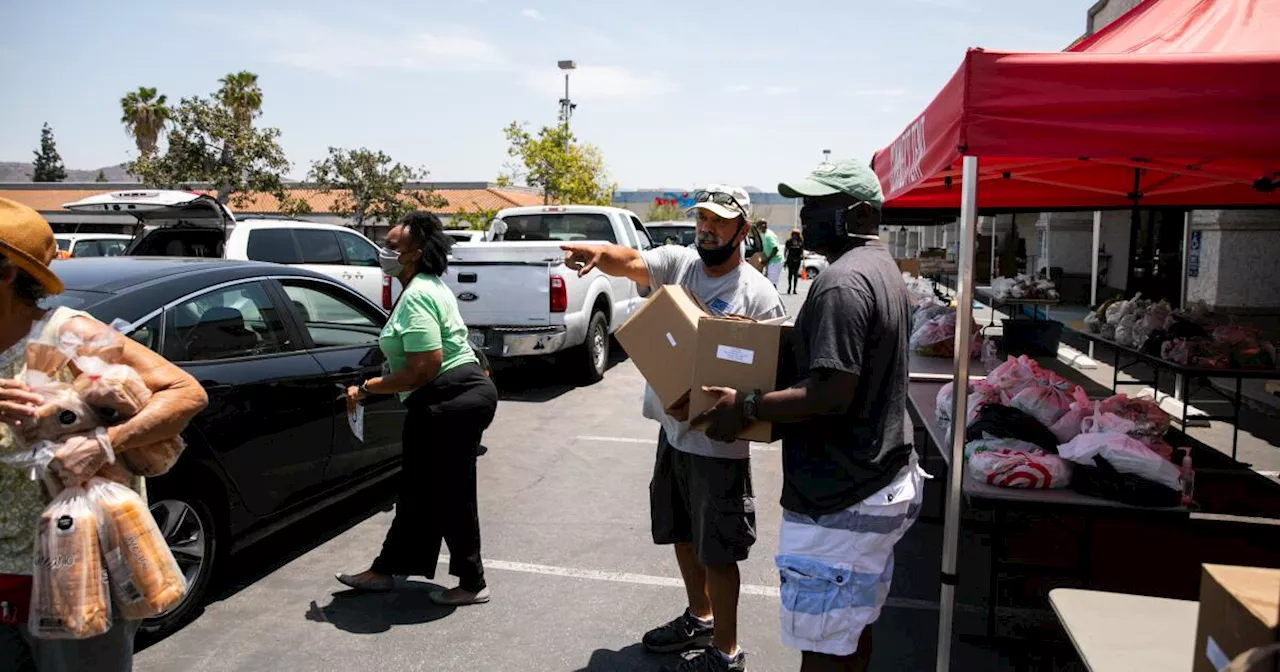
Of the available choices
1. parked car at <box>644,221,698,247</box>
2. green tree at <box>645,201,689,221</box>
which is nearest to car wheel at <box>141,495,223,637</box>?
parked car at <box>644,221,698,247</box>

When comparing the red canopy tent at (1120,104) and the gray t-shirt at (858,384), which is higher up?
the red canopy tent at (1120,104)

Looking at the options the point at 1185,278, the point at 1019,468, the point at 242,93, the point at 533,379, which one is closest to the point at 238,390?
the point at 1019,468

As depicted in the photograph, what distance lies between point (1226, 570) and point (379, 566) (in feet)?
12.3

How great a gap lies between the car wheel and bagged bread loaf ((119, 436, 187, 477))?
1.59 metres

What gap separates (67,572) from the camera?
209 cm

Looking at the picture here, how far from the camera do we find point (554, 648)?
3902 millimetres

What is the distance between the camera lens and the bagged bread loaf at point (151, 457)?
90.7 inches

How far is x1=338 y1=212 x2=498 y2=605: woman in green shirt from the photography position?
→ 13.1 feet

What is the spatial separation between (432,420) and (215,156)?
89.2ft

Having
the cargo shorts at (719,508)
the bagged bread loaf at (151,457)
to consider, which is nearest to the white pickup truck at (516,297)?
the cargo shorts at (719,508)

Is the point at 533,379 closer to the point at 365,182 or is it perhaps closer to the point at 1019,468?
the point at 1019,468

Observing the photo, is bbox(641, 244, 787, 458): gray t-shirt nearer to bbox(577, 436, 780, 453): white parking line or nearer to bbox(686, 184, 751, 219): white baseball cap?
bbox(686, 184, 751, 219): white baseball cap

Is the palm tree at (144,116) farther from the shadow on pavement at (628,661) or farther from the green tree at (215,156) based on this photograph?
the shadow on pavement at (628,661)

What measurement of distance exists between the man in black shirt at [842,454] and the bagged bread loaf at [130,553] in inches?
65.6
